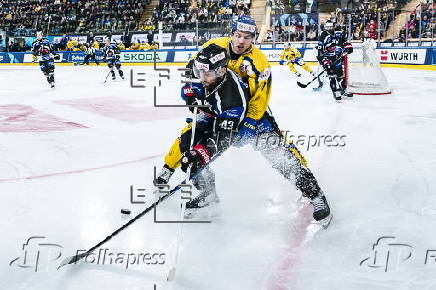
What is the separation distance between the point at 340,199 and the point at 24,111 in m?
6.63

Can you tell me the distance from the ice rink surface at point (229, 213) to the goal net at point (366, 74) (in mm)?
2910

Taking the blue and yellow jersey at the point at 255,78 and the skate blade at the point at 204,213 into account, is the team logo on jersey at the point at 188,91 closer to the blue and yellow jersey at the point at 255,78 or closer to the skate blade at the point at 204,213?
the blue and yellow jersey at the point at 255,78

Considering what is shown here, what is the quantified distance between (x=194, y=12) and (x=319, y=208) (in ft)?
68.0

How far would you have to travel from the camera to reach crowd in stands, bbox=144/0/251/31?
68.1ft

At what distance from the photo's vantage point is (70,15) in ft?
90.0

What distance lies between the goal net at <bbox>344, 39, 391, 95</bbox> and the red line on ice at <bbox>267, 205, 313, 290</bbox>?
282 inches

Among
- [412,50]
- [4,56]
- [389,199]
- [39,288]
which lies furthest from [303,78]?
[4,56]

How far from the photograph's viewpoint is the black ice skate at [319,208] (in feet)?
10.3

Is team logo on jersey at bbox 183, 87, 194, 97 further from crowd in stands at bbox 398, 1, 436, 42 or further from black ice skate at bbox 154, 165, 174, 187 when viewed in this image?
crowd in stands at bbox 398, 1, 436, 42

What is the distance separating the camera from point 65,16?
89.9 feet

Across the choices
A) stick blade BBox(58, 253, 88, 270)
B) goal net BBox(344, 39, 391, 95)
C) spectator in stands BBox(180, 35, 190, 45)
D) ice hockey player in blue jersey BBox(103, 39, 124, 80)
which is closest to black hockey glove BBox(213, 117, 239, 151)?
stick blade BBox(58, 253, 88, 270)

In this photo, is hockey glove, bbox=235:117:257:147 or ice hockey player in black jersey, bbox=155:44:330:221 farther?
hockey glove, bbox=235:117:257:147

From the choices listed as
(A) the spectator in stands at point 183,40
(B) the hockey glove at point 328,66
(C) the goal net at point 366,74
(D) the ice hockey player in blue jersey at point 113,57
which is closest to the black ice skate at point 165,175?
(B) the hockey glove at point 328,66

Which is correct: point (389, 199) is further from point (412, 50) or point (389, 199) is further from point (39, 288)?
point (412, 50)
